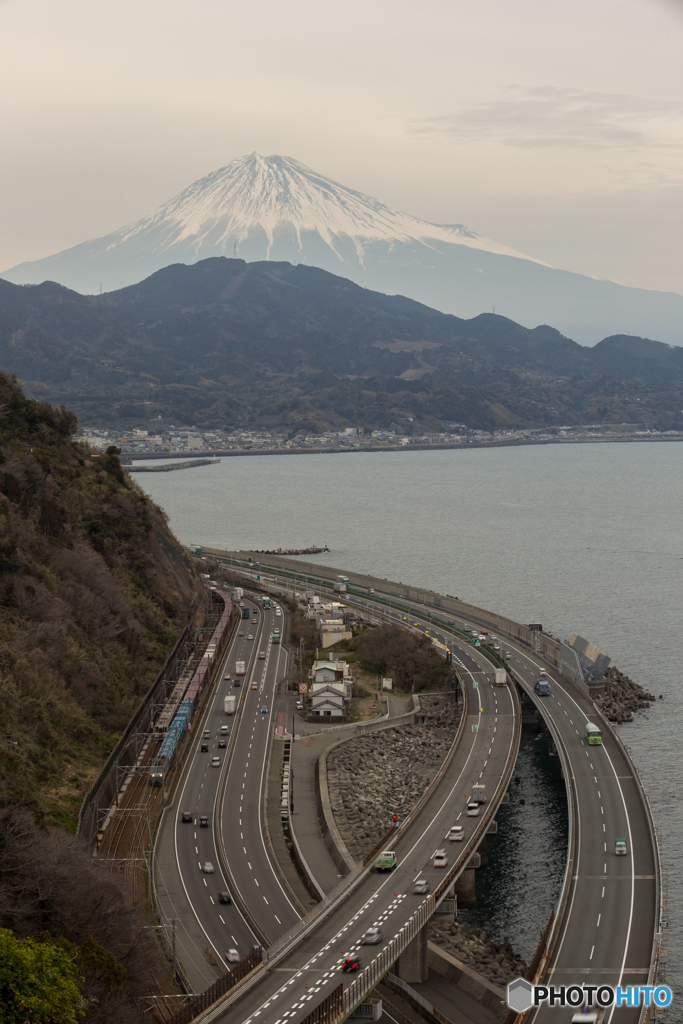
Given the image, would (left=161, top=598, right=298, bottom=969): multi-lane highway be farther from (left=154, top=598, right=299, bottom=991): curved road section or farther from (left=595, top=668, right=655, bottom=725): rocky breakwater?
(left=595, top=668, right=655, bottom=725): rocky breakwater

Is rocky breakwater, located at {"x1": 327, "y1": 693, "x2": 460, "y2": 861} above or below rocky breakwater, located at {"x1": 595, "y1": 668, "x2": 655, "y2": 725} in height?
below

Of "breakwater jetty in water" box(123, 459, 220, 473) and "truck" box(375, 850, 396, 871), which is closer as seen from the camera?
"truck" box(375, 850, 396, 871)

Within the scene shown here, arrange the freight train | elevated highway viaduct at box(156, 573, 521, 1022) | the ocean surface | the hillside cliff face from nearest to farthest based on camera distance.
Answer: elevated highway viaduct at box(156, 573, 521, 1022) → the hillside cliff face → the ocean surface → the freight train

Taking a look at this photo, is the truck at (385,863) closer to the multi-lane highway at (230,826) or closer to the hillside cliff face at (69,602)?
the multi-lane highway at (230,826)

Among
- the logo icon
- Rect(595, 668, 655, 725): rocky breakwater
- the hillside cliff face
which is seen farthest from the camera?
Rect(595, 668, 655, 725): rocky breakwater

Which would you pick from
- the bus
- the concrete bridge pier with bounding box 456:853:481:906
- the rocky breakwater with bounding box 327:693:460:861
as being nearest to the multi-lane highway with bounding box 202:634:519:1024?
the concrete bridge pier with bounding box 456:853:481:906

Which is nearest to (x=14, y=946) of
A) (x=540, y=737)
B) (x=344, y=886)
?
(x=344, y=886)
